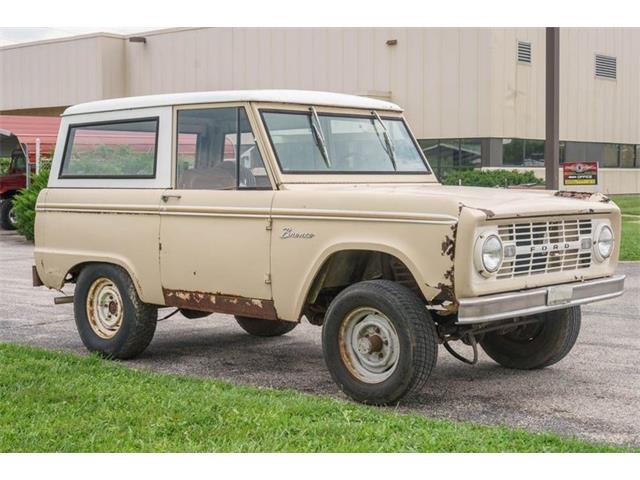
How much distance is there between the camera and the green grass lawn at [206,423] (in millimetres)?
5211

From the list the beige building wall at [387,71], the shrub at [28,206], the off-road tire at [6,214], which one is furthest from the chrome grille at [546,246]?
the beige building wall at [387,71]

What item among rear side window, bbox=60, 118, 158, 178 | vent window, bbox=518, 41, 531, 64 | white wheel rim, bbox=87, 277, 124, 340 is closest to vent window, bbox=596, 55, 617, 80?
vent window, bbox=518, 41, 531, 64

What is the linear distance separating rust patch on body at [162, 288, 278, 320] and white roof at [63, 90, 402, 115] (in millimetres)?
1476

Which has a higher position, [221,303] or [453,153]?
[453,153]

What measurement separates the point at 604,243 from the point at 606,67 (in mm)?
31255

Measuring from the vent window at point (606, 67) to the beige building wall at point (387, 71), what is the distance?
0.93ft

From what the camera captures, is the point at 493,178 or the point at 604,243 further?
the point at 493,178

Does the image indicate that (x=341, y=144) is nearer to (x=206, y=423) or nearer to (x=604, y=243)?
(x=604, y=243)

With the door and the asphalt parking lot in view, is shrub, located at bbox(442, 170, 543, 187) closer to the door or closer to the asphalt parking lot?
the asphalt parking lot

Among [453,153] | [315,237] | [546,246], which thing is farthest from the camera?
[453,153]

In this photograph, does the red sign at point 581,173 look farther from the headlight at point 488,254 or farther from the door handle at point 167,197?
the headlight at point 488,254

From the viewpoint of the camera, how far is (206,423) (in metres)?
5.66

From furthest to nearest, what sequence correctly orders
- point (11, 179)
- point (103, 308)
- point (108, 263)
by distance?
1. point (11, 179)
2. point (103, 308)
3. point (108, 263)

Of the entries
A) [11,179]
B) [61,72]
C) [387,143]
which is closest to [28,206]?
[11,179]
